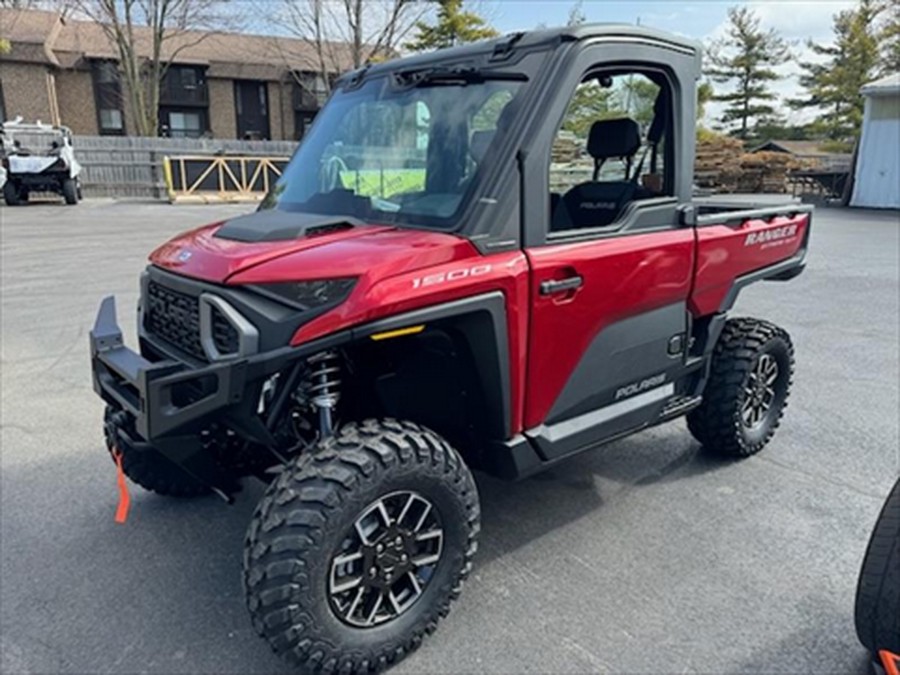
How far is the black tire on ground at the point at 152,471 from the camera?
321 centimetres

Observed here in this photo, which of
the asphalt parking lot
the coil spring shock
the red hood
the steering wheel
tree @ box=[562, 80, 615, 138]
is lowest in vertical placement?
the asphalt parking lot

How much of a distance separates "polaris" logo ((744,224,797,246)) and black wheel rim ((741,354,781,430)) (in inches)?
25.7

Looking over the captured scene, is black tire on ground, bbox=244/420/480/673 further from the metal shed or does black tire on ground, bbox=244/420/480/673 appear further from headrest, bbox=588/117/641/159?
the metal shed

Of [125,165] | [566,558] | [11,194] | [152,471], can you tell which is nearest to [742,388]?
[566,558]

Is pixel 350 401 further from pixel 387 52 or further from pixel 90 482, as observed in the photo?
pixel 387 52

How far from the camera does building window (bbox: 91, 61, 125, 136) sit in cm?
3472

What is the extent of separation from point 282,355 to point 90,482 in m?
2.25

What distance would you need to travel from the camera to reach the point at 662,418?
3.33m

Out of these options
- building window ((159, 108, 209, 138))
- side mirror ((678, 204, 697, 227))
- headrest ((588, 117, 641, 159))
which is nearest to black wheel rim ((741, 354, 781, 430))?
side mirror ((678, 204, 697, 227))

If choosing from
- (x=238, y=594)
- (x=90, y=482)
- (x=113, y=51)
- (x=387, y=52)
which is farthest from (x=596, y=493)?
(x=113, y=51)

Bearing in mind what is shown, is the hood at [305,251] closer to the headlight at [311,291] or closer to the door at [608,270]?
the headlight at [311,291]

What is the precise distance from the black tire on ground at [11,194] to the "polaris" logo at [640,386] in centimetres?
2109

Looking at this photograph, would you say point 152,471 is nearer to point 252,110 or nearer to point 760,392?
point 760,392

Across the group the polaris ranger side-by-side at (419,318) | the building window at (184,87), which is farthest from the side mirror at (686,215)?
the building window at (184,87)
